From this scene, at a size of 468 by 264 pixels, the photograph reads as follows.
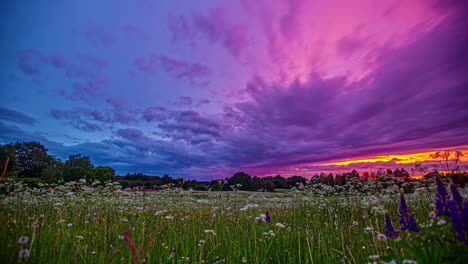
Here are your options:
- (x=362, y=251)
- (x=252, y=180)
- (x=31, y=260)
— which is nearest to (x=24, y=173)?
(x=252, y=180)

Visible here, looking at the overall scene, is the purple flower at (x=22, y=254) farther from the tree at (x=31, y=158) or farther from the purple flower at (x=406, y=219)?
the tree at (x=31, y=158)

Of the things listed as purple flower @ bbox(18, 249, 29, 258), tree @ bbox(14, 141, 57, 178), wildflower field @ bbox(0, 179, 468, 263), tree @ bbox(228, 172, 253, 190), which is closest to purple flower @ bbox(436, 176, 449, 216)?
wildflower field @ bbox(0, 179, 468, 263)

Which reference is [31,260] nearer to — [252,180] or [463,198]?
[463,198]

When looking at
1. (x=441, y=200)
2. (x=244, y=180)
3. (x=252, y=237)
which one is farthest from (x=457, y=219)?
(x=244, y=180)

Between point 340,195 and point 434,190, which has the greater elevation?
point 434,190

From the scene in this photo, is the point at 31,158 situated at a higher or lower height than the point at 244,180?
higher

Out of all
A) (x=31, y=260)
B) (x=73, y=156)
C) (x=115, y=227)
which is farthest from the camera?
(x=73, y=156)

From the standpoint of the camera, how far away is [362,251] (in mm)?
4371

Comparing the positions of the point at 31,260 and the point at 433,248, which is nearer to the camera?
the point at 433,248

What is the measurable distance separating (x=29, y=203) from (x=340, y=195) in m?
15.0

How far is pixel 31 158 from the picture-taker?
148ft

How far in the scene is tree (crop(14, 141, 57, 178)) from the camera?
42.9m

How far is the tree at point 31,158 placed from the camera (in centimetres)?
4290

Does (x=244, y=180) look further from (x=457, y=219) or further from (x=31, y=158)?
(x=31, y=158)
